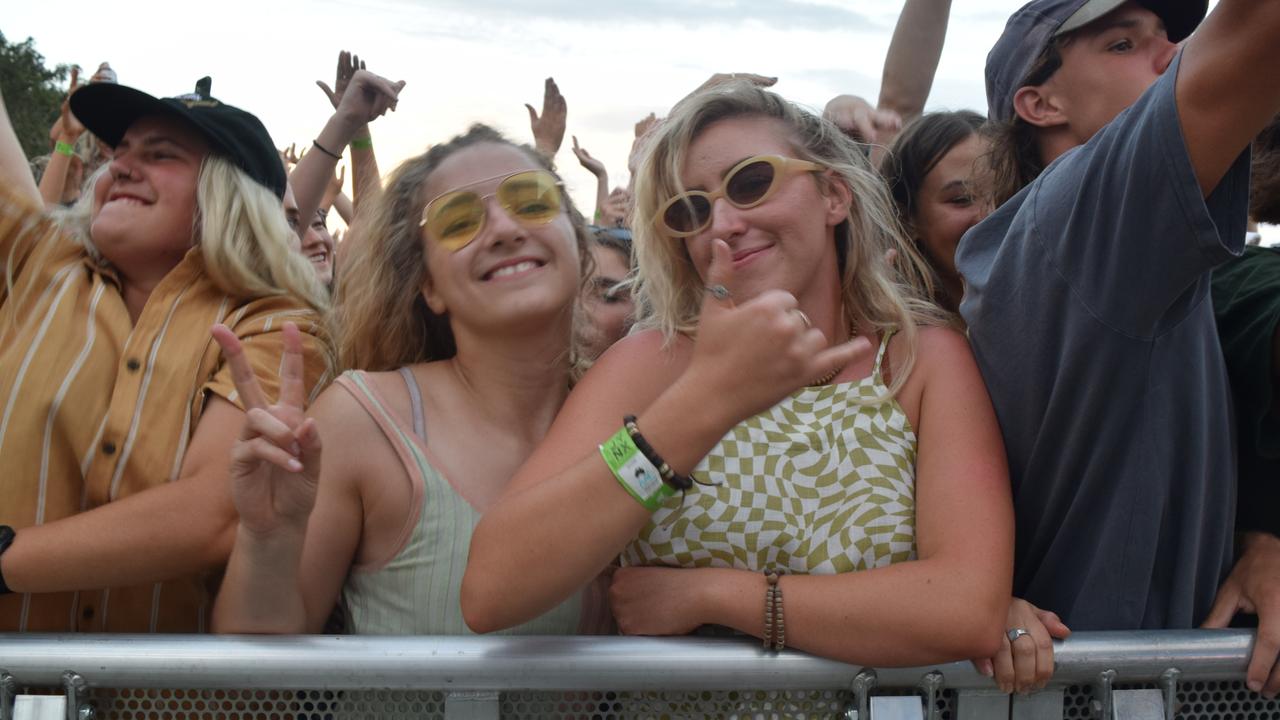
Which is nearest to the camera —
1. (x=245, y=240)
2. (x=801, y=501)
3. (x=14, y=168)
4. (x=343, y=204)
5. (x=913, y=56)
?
(x=801, y=501)

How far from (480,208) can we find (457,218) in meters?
0.05

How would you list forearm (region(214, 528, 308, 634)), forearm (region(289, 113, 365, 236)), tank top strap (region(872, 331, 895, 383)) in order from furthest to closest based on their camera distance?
forearm (region(289, 113, 365, 236)) → tank top strap (region(872, 331, 895, 383)) → forearm (region(214, 528, 308, 634))

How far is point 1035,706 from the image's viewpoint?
172 cm

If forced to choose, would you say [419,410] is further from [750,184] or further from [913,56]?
[913,56]

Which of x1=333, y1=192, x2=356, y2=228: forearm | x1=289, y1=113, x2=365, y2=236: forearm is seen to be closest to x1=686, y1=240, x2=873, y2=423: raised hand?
x1=289, y1=113, x2=365, y2=236: forearm

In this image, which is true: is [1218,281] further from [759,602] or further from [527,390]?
[527,390]

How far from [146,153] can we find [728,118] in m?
1.39

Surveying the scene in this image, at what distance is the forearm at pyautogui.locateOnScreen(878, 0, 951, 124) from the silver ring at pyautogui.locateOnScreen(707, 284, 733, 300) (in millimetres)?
2249

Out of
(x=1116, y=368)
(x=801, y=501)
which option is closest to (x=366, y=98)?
(x=801, y=501)

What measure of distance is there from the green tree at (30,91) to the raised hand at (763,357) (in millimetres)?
27451

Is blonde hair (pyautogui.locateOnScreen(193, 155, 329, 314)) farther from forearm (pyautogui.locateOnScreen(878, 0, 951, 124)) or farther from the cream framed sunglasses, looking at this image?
forearm (pyautogui.locateOnScreen(878, 0, 951, 124))

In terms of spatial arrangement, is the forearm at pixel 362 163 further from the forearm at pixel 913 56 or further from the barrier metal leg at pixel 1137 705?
the barrier metal leg at pixel 1137 705

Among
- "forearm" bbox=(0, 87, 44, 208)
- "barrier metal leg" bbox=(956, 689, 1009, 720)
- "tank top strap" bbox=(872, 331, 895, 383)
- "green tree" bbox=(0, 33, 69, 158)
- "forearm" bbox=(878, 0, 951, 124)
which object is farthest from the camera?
"green tree" bbox=(0, 33, 69, 158)

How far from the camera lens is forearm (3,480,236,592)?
6.70ft
